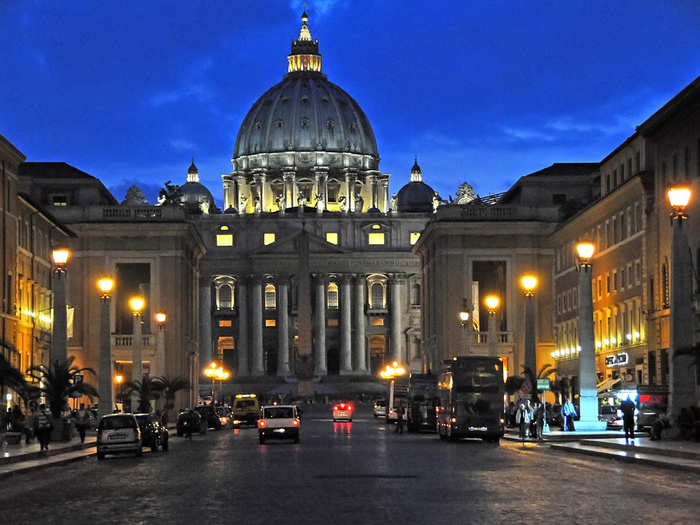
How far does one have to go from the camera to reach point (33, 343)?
8844cm

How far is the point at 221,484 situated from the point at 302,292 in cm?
10021

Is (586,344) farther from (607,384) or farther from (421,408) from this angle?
(607,384)

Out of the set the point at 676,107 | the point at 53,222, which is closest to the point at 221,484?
the point at 676,107

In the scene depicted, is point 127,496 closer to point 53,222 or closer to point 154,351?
point 53,222

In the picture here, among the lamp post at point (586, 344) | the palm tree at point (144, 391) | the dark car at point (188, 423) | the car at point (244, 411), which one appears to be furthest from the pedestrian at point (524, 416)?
the car at point (244, 411)

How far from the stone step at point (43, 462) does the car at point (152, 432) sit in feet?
5.74

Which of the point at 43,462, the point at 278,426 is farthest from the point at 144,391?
the point at 43,462

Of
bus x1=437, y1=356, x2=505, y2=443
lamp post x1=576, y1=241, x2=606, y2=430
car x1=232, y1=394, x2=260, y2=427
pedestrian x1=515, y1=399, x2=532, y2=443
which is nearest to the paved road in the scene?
lamp post x1=576, y1=241, x2=606, y2=430

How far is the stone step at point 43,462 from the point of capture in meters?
38.2

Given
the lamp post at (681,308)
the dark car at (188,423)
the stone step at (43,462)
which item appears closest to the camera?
the stone step at (43,462)

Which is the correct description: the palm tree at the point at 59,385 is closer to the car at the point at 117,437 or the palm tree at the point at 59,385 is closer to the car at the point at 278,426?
the car at the point at 278,426

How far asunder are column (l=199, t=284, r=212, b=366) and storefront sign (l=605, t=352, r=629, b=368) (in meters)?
105

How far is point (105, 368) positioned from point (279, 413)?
275 inches

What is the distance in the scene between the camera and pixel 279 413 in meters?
61.3
